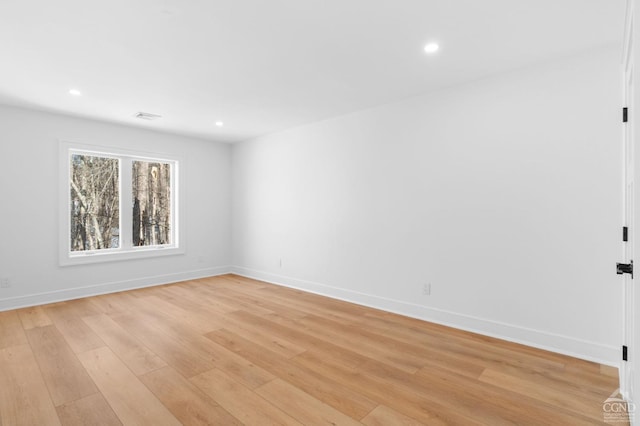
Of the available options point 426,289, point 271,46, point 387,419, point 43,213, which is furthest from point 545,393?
point 43,213

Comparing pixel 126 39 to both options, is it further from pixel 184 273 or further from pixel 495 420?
pixel 184 273

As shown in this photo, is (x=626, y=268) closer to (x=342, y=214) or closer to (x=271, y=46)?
(x=271, y=46)

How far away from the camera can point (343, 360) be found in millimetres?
2559

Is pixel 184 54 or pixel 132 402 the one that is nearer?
pixel 132 402

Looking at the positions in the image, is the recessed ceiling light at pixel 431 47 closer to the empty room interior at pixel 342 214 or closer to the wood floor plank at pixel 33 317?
the empty room interior at pixel 342 214

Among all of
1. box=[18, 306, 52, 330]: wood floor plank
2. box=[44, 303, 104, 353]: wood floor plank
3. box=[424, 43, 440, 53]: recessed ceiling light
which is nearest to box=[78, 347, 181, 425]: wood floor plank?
box=[44, 303, 104, 353]: wood floor plank

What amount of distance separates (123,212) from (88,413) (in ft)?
12.2

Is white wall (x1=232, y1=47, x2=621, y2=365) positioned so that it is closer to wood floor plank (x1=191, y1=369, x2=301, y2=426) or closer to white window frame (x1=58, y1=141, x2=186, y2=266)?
wood floor plank (x1=191, y1=369, x2=301, y2=426)

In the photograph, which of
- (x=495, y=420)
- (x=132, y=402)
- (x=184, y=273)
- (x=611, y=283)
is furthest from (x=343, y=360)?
(x=184, y=273)

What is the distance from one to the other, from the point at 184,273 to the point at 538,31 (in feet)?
18.4

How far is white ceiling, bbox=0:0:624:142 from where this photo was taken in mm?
2080

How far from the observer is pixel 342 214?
4.36 m

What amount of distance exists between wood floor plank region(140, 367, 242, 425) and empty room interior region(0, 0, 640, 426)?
13mm

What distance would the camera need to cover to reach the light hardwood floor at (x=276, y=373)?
74.2 inches
